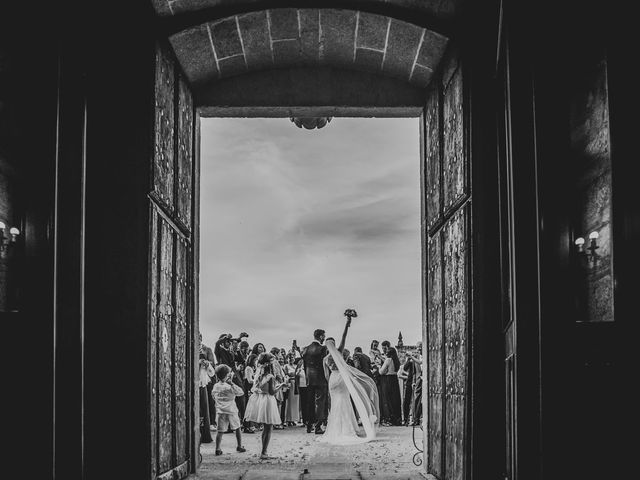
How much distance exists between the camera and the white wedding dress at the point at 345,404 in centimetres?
1667

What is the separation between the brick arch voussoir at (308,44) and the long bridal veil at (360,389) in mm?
6931

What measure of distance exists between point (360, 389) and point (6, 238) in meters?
11.0

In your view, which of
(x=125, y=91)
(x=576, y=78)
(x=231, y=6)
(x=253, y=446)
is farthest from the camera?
(x=253, y=446)

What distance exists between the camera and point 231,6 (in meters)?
9.75

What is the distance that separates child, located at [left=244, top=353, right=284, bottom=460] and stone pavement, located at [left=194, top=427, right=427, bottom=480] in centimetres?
42

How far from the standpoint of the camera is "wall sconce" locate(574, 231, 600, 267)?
635 centimetres

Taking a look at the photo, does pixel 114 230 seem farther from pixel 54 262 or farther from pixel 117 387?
pixel 54 262

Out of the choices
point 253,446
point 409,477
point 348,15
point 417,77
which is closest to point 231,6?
point 348,15

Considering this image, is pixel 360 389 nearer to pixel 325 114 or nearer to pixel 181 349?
pixel 325 114

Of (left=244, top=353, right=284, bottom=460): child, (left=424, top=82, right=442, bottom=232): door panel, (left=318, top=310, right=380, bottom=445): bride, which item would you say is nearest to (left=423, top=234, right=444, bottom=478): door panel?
(left=424, top=82, right=442, bottom=232): door panel

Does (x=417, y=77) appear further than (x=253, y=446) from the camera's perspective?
No

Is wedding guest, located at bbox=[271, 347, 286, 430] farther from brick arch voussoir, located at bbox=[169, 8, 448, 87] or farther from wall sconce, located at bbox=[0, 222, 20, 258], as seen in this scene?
wall sconce, located at bbox=[0, 222, 20, 258]

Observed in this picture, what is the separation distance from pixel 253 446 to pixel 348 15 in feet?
27.0

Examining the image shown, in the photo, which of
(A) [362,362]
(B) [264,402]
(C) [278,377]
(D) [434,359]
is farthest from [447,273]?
(C) [278,377]
